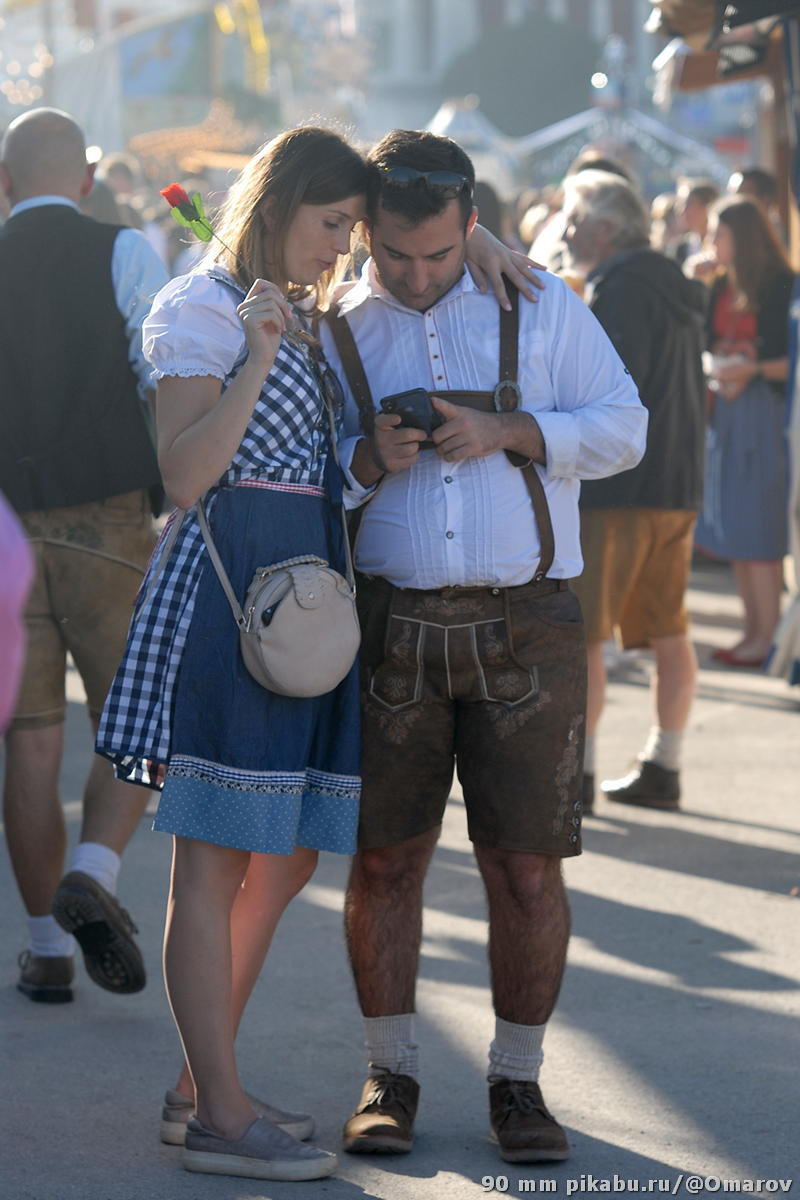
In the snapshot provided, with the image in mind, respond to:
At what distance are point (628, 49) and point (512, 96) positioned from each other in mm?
11756

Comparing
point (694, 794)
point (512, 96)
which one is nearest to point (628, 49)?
point (512, 96)

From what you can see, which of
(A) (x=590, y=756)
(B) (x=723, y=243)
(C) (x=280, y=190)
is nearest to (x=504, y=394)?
(C) (x=280, y=190)

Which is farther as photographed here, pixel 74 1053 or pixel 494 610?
pixel 74 1053

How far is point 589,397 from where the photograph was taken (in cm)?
348

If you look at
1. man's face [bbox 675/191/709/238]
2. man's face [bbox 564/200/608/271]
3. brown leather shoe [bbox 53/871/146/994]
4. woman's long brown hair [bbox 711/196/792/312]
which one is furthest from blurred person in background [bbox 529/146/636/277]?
man's face [bbox 675/191/709/238]

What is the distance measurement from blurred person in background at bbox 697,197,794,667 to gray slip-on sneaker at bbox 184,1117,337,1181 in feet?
18.6

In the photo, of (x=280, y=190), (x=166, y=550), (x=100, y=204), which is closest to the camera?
(x=280, y=190)

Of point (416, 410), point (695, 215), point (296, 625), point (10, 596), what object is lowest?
→ point (296, 625)

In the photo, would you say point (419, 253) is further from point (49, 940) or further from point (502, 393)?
point (49, 940)

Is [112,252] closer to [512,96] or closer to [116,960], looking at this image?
[116,960]

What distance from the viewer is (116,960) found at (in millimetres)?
4012

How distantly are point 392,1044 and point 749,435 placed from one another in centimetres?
559

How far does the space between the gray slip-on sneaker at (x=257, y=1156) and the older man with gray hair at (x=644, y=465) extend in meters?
2.78

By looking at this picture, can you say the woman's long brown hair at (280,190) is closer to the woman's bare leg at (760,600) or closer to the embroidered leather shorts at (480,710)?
the embroidered leather shorts at (480,710)
